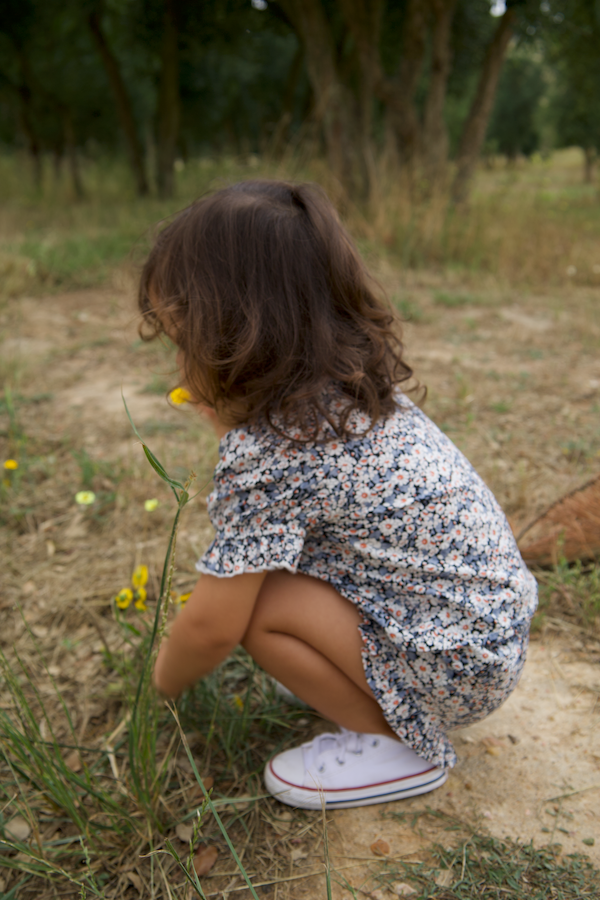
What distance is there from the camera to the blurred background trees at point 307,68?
627 cm

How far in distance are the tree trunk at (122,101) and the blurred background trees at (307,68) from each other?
2 centimetres

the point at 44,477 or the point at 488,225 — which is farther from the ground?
the point at 488,225

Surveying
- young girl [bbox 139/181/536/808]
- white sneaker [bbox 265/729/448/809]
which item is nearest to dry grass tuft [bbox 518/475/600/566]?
young girl [bbox 139/181/536/808]

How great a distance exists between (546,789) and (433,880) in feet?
1.01

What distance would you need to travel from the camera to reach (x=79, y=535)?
197 centimetres

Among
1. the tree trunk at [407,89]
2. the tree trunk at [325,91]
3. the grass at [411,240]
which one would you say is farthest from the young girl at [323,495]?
the tree trunk at [407,89]

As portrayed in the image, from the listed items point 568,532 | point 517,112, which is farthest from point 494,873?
point 517,112

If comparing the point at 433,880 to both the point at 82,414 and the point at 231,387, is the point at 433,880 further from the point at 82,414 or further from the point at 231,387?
the point at 82,414

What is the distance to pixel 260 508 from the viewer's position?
100 centimetres

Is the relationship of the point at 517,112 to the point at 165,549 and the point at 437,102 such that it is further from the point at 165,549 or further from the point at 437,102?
the point at 165,549

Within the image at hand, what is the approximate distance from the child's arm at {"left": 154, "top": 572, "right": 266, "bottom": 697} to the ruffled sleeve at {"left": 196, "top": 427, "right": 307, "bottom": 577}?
44 millimetres

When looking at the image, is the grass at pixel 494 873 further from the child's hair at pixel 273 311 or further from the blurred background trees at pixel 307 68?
the blurred background trees at pixel 307 68

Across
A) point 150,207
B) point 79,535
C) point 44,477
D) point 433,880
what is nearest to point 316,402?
point 433,880

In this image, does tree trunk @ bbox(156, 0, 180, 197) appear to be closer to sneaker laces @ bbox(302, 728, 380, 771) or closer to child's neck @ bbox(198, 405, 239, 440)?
child's neck @ bbox(198, 405, 239, 440)
